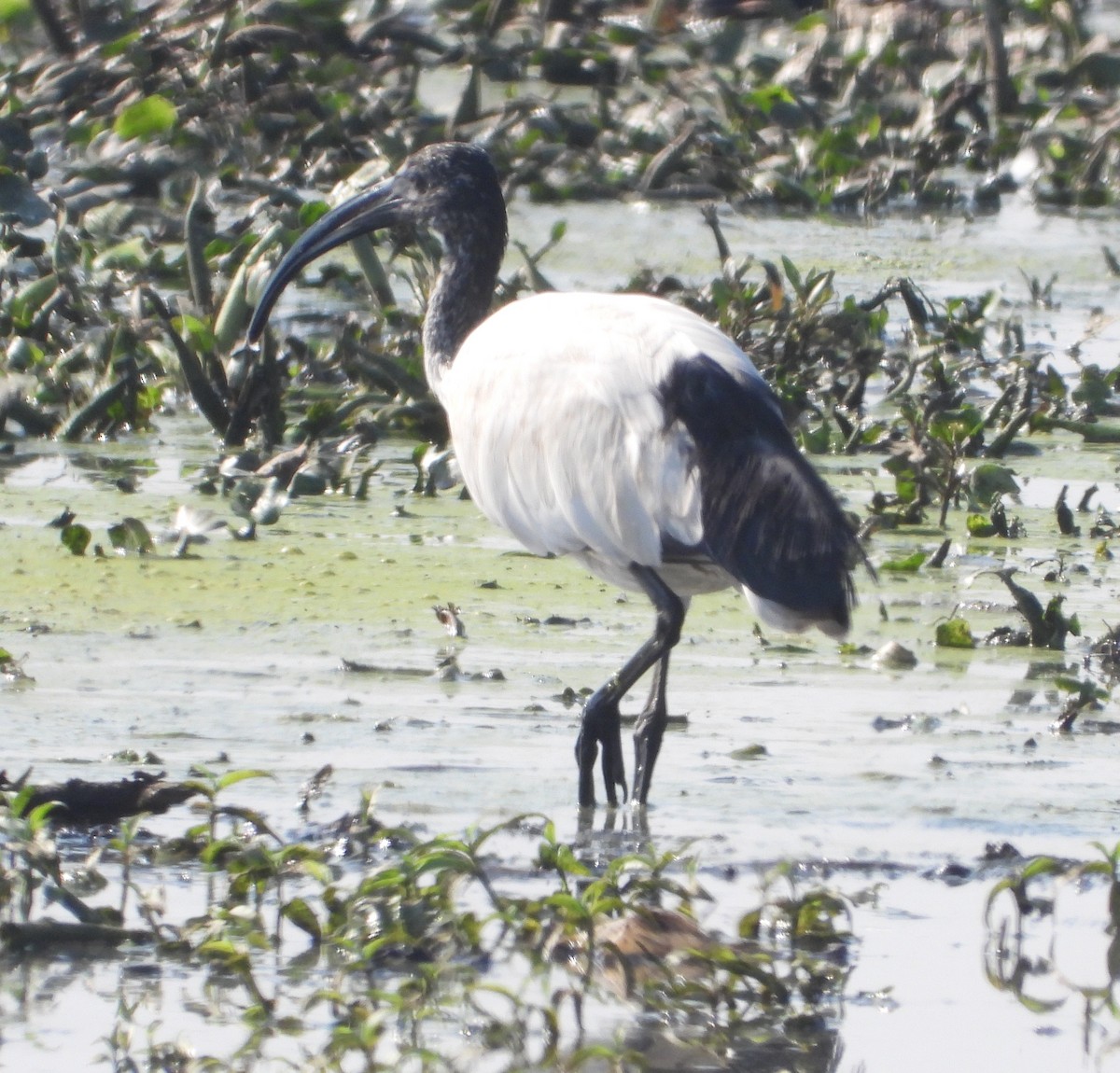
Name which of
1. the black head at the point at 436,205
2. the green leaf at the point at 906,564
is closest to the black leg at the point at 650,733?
the black head at the point at 436,205

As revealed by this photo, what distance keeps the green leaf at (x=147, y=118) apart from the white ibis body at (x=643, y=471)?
5.77m

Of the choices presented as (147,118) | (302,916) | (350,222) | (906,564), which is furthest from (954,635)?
(147,118)

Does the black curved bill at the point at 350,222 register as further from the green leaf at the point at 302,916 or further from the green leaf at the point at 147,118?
the green leaf at the point at 147,118

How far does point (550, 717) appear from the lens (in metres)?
5.39

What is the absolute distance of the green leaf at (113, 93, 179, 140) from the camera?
439 inches

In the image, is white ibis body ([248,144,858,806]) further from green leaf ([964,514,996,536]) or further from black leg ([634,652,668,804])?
green leaf ([964,514,996,536])

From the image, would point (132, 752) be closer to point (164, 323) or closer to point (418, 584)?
point (418, 584)

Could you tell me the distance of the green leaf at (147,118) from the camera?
11141 mm

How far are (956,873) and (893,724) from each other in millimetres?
993

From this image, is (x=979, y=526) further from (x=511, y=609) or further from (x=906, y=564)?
(x=511, y=609)

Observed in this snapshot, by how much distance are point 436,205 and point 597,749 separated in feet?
5.91

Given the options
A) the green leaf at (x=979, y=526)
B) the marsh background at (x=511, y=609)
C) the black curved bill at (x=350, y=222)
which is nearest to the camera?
the marsh background at (x=511, y=609)

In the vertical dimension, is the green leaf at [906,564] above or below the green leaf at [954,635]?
below

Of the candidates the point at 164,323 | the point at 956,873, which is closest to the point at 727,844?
the point at 956,873
